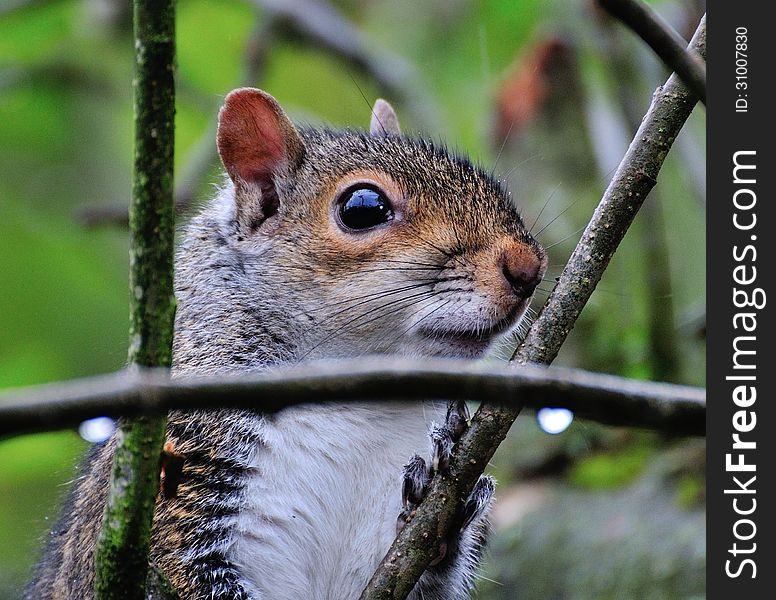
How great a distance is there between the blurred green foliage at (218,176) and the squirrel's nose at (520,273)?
4.45ft

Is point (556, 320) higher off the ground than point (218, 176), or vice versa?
point (218, 176)

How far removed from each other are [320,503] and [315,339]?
0.42m

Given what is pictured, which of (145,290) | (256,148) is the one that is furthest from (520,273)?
(145,290)

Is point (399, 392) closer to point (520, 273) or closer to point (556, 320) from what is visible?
point (556, 320)

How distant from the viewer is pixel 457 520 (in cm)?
248

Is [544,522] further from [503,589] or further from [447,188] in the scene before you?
[447,188]

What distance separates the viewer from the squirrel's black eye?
9.45 feet

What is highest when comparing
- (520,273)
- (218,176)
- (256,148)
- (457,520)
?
(218,176)

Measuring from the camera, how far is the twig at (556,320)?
7.02ft

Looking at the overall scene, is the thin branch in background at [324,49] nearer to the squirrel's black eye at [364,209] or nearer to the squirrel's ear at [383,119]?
the squirrel's ear at [383,119]

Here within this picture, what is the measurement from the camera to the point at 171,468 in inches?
92.7

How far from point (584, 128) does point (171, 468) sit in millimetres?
3165
